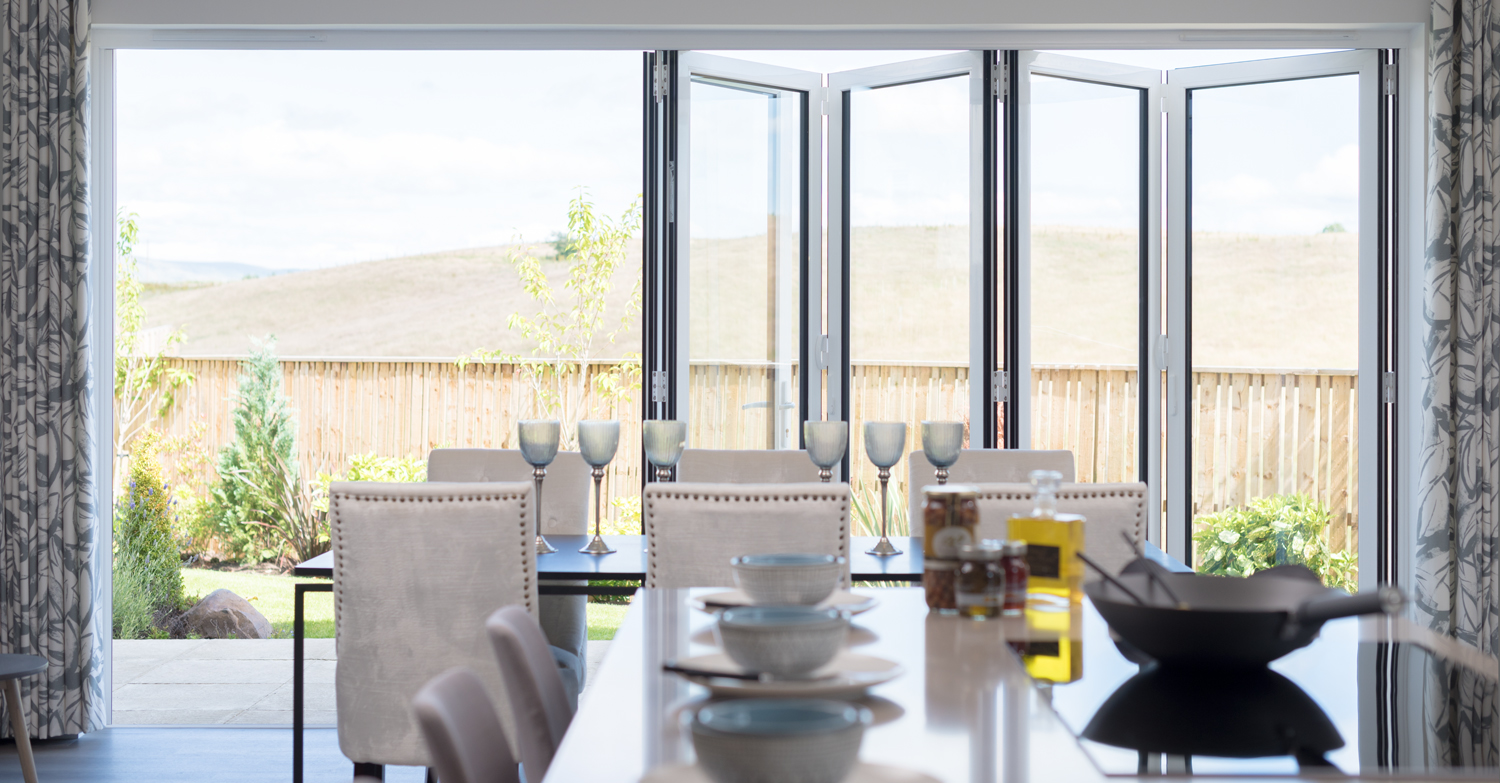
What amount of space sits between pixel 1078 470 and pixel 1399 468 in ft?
3.60

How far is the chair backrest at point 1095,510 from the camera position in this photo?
233 centimetres

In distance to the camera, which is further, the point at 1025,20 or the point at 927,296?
the point at 927,296

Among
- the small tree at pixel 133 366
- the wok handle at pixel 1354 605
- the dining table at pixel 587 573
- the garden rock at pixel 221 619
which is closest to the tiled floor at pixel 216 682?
the garden rock at pixel 221 619

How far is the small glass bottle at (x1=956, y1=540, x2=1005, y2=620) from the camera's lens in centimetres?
161

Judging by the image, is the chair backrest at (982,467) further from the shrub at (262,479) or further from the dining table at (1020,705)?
the shrub at (262,479)

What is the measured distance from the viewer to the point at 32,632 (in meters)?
3.67

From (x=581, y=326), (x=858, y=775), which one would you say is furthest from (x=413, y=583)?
(x=581, y=326)

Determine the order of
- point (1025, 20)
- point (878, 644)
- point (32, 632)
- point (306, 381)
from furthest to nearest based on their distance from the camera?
point (306, 381) → point (1025, 20) → point (32, 632) → point (878, 644)

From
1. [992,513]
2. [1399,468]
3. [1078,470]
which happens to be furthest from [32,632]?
[1399,468]

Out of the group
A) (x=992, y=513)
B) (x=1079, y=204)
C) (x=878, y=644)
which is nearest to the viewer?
(x=878, y=644)

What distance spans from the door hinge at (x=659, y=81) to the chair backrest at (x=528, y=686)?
110 inches

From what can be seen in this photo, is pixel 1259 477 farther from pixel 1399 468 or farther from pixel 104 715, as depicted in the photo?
pixel 104 715

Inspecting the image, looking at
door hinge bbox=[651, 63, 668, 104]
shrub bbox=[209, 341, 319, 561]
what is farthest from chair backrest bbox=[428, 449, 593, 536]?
shrub bbox=[209, 341, 319, 561]

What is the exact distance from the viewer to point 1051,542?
173 centimetres
